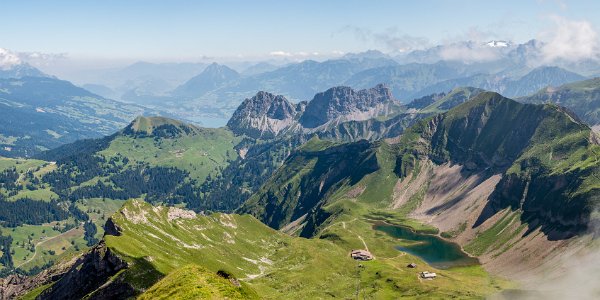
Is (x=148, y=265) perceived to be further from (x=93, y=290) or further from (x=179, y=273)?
(x=179, y=273)

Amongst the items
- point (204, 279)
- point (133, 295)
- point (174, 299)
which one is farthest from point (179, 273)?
point (133, 295)

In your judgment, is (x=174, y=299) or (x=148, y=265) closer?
(x=174, y=299)

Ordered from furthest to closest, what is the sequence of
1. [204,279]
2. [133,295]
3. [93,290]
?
[93,290]
[133,295]
[204,279]

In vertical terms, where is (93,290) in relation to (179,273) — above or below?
below

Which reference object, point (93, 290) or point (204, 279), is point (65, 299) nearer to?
point (93, 290)

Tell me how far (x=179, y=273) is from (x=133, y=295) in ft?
266

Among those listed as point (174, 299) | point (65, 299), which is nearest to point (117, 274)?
point (65, 299)

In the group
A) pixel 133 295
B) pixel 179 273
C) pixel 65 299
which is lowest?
pixel 65 299

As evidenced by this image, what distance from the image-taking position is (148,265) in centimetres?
19162

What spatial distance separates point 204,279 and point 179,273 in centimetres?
972

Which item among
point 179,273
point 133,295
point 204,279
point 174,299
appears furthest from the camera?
point 133,295

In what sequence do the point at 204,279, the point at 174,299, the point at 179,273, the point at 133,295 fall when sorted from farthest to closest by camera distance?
the point at 133,295 → the point at 179,273 → the point at 204,279 → the point at 174,299

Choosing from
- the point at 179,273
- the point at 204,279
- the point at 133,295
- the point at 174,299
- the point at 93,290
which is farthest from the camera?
the point at 93,290

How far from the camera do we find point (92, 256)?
19875 cm
